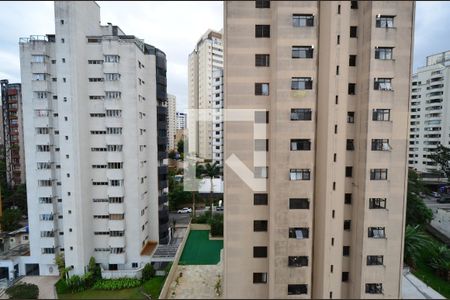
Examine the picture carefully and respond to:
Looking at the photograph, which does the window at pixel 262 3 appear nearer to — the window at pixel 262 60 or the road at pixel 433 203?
the window at pixel 262 60

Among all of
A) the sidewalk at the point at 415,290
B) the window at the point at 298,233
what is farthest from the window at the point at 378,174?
the sidewalk at the point at 415,290

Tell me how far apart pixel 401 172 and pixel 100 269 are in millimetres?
24793

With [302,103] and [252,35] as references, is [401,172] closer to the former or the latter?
[302,103]

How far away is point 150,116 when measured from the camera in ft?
78.6

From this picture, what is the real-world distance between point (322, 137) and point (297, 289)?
926 cm

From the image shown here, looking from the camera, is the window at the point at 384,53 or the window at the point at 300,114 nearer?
the window at the point at 384,53

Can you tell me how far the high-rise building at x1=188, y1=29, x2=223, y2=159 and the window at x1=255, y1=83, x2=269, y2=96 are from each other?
125 ft

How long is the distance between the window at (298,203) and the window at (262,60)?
8437 mm

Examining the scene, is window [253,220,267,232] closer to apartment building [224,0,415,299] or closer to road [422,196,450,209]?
apartment building [224,0,415,299]

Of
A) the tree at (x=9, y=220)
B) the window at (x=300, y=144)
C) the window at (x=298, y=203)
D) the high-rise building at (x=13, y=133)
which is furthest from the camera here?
the high-rise building at (x=13, y=133)

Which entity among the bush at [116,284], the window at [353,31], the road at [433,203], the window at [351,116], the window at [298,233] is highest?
the window at [353,31]

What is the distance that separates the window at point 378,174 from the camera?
13055 mm

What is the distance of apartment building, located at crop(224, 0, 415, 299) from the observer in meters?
12.7

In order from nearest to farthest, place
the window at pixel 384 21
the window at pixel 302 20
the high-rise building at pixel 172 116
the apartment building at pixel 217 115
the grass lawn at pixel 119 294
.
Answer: the window at pixel 384 21, the window at pixel 302 20, the grass lawn at pixel 119 294, the apartment building at pixel 217 115, the high-rise building at pixel 172 116
